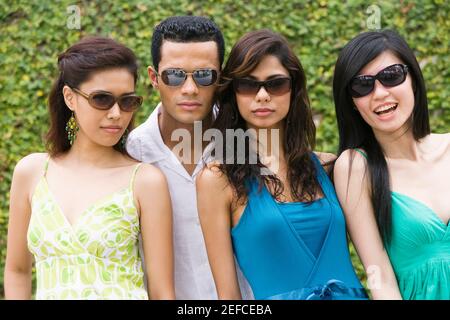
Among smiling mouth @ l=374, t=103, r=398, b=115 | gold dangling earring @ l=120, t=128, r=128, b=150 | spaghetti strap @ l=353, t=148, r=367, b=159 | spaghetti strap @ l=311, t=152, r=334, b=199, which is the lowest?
spaghetti strap @ l=311, t=152, r=334, b=199

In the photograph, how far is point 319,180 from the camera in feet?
12.5

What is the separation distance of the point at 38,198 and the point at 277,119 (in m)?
1.21

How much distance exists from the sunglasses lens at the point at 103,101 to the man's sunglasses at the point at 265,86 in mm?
616

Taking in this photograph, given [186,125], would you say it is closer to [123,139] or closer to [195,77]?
[195,77]

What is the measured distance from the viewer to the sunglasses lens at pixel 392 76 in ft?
12.3

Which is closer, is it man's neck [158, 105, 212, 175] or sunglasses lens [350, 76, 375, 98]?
sunglasses lens [350, 76, 375, 98]

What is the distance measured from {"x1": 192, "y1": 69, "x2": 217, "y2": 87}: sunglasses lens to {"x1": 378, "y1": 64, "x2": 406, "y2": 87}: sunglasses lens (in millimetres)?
838

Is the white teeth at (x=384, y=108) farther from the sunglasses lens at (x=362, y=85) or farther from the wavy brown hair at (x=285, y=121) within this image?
the wavy brown hair at (x=285, y=121)

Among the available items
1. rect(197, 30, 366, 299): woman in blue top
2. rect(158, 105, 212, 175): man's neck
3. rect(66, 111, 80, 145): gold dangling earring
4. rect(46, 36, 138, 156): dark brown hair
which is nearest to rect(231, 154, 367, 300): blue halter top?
rect(197, 30, 366, 299): woman in blue top

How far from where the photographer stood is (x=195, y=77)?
389cm

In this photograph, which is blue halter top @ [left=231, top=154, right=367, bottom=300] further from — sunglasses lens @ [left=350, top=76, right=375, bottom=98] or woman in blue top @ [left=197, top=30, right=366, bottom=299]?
sunglasses lens @ [left=350, top=76, right=375, bottom=98]

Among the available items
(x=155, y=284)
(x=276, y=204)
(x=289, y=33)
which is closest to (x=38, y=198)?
(x=155, y=284)

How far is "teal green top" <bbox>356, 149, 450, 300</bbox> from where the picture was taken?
11.9 feet
